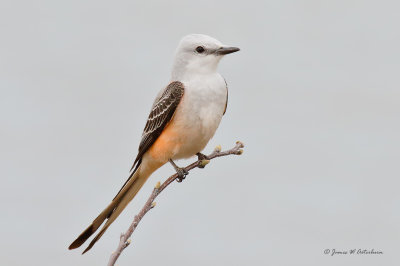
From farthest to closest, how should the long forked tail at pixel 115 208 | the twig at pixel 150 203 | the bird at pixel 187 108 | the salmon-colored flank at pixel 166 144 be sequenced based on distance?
the salmon-colored flank at pixel 166 144 → the bird at pixel 187 108 → the long forked tail at pixel 115 208 → the twig at pixel 150 203

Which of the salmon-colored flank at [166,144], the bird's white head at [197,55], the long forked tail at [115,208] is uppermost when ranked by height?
the bird's white head at [197,55]

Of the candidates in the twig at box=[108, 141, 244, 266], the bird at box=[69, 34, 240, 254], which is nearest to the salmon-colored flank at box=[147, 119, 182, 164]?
the bird at box=[69, 34, 240, 254]

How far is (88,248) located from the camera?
4484 millimetres

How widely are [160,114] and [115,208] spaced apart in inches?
37.4

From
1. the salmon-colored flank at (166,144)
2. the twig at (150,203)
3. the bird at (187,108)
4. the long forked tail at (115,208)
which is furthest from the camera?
the salmon-colored flank at (166,144)

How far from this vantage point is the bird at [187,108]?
5.24 metres

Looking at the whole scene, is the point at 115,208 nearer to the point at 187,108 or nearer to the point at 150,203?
the point at 187,108

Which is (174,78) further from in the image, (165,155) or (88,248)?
(88,248)

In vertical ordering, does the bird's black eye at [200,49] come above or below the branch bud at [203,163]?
above

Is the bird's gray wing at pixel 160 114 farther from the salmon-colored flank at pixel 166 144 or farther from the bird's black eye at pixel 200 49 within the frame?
the bird's black eye at pixel 200 49

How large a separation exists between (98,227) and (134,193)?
0.69m

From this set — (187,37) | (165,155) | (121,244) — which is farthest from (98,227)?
(187,37)

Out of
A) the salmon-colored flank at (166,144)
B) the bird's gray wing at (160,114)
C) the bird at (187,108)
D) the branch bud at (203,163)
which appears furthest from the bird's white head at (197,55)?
the branch bud at (203,163)

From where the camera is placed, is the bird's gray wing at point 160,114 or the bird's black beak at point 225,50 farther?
the bird's gray wing at point 160,114
